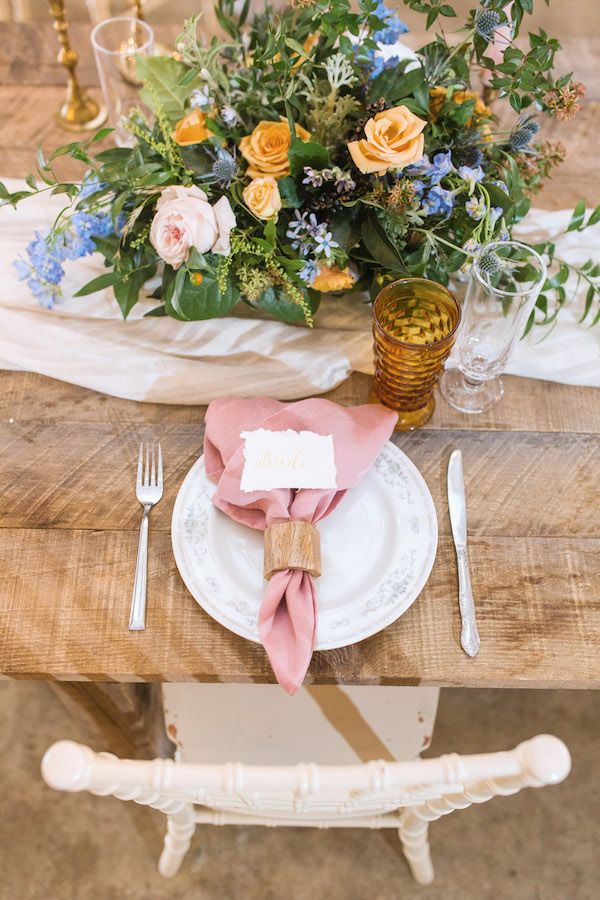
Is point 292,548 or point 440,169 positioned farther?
point 440,169

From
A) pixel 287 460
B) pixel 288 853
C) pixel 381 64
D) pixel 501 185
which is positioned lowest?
pixel 288 853

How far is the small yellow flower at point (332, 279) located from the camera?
40.0 inches

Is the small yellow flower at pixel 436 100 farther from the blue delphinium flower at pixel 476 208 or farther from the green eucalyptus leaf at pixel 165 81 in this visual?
the green eucalyptus leaf at pixel 165 81

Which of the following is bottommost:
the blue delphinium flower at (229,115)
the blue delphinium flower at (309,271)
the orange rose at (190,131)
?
the blue delphinium flower at (309,271)

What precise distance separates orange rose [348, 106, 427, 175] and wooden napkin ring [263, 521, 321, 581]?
453 millimetres

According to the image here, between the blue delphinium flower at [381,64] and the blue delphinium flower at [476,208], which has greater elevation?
the blue delphinium flower at [381,64]

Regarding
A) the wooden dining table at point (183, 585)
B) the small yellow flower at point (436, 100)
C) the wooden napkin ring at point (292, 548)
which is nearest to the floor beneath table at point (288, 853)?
the wooden dining table at point (183, 585)

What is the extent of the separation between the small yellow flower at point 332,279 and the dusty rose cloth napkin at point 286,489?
0.16 meters

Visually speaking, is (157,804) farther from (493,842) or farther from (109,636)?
(493,842)

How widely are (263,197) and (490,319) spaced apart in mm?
330

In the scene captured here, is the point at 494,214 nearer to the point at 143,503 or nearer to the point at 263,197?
the point at 263,197

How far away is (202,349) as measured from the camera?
111cm

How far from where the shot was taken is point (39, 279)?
1088 millimetres

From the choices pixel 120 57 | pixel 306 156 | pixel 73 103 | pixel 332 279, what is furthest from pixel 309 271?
pixel 73 103
